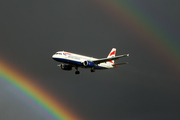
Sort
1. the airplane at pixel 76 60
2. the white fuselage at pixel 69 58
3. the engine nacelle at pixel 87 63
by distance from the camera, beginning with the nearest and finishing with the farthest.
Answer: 1. the white fuselage at pixel 69 58
2. the airplane at pixel 76 60
3. the engine nacelle at pixel 87 63

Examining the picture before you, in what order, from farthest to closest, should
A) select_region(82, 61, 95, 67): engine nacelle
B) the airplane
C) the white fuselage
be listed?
select_region(82, 61, 95, 67): engine nacelle, the airplane, the white fuselage

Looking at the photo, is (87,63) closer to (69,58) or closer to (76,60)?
(76,60)

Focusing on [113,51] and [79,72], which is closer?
[79,72]

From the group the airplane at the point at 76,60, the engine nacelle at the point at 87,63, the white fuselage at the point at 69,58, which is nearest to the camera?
the white fuselage at the point at 69,58

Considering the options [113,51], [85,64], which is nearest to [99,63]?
[85,64]

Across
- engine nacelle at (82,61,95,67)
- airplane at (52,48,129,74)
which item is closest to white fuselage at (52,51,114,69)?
airplane at (52,48,129,74)

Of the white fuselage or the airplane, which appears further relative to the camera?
the airplane

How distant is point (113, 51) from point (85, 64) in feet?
134

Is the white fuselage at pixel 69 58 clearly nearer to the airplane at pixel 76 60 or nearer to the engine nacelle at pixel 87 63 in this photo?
the airplane at pixel 76 60

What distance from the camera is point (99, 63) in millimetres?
131500

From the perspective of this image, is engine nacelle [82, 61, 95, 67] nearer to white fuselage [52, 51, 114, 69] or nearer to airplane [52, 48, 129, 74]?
airplane [52, 48, 129, 74]

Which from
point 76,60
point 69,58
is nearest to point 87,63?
point 76,60

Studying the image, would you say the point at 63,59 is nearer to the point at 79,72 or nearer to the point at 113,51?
the point at 79,72

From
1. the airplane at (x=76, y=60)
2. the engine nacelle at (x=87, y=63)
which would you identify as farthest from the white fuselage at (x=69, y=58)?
the engine nacelle at (x=87, y=63)
